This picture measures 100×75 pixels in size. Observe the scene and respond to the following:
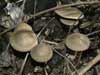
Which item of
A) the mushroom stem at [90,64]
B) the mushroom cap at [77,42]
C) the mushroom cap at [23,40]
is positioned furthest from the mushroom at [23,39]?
the mushroom stem at [90,64]

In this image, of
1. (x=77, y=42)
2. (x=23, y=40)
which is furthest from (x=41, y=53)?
(x=77, y=42)

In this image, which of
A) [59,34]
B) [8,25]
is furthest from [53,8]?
[8,25]

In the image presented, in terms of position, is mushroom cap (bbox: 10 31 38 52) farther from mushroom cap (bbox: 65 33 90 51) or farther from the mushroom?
mushroom cap (bbox: 65 33 90 51)

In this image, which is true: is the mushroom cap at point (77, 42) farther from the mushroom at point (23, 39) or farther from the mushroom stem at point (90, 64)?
the mushroom at point (23, 39)

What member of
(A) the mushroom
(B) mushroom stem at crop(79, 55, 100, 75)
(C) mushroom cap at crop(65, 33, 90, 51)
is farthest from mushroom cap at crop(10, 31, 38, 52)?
(B) mushroom stem at crop(79, 55, 100, 75)

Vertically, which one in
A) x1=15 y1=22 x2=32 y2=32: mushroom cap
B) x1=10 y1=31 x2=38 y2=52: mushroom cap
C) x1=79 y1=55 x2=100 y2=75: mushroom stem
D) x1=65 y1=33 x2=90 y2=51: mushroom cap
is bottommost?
x1=79 y1=55 x2=100 y2=75: mushroom stem

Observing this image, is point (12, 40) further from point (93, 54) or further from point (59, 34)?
point (93, 54)
